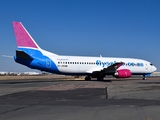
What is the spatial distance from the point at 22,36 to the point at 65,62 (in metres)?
7.51

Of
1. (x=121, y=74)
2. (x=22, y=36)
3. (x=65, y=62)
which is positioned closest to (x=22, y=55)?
(x=22, y=36)

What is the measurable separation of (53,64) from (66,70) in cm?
237

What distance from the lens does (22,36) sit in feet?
97.7

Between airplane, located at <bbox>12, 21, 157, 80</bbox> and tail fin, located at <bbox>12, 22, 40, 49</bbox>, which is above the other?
tail fin, located at <bbox>12, 22, 40, 49</bbox>

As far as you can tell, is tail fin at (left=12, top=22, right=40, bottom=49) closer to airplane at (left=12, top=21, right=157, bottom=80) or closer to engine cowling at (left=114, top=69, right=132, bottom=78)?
airplane at (left=12, top=21, right=157, bottom=80)

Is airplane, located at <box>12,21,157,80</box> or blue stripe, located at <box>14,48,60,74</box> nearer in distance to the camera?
airplane, located at <box>12,21,157,80</box>

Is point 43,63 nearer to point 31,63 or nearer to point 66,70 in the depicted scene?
point 31,63

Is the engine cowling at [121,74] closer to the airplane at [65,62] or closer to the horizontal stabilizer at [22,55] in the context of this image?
the airplane at [65,62]

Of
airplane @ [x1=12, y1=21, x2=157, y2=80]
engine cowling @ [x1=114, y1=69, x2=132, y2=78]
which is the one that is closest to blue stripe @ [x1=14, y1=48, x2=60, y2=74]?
airplane @ [x1=12, y1=21, x2=157, y2=80]

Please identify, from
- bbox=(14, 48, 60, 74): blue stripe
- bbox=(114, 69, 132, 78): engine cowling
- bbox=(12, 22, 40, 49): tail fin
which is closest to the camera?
bbox=(12, 22, 40, 49): tail fin

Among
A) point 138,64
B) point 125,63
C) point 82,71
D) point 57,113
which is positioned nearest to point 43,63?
point 82,71

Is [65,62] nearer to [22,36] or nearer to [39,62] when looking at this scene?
[39,62]

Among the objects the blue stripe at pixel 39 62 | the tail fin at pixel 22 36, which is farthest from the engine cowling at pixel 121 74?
Answer: the tail fin at pixel 22 36

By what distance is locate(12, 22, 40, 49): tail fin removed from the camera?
1158 inches
